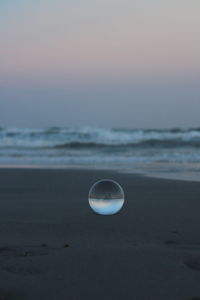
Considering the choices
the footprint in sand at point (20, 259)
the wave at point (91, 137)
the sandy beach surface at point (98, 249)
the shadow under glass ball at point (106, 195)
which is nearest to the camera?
the sandy beach surface at point (98, 249)

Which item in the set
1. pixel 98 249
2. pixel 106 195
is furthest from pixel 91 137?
pixel 98 249

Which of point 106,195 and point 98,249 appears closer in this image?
point 98,249

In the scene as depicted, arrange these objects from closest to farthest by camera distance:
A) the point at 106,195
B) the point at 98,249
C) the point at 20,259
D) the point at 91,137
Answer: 1. the point at 20,259
2. the point at 98,249
3. the point at 106,195
4. the point at 91,137

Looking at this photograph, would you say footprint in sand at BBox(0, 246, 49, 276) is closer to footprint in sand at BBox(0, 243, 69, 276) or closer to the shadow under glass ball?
footprint in sand at BBox(0, 243, 69, 276)

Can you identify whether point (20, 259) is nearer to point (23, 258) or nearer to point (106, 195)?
point (23, 258)

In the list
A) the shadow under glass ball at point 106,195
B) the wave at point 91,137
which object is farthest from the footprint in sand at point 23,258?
the wave at point 91,137

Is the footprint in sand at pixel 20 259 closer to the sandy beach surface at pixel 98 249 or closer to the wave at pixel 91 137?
the sandy beach surface at pixel 98 249

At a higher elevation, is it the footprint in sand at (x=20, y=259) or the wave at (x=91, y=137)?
the wave at (x=91, y=137)
